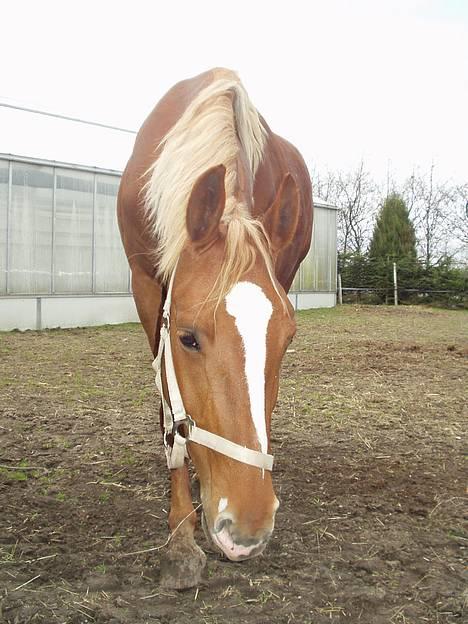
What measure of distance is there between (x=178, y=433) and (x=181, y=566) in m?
0.69

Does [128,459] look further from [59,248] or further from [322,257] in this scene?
[322,257]

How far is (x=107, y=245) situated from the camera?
13148 mm

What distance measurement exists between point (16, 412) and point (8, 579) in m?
2.66

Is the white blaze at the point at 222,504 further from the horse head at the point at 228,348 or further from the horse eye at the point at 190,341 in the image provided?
the horse eye at the point at 190,341

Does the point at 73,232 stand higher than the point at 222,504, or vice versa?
the point at 73,232

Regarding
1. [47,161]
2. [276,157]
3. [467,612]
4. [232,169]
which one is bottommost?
[467,612]

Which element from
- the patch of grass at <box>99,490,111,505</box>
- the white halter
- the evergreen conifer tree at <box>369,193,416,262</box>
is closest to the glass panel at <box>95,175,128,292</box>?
the patch of grass at <box>99,490,111,505</box>

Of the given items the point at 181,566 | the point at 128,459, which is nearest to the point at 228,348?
the point at 181,566

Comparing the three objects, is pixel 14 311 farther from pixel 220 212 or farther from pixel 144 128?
pixel 220 212

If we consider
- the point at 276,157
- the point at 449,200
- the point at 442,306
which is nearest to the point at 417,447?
the point at 276,157

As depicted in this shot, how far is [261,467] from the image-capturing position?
170 cm

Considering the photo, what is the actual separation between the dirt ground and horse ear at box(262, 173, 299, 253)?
1.38m

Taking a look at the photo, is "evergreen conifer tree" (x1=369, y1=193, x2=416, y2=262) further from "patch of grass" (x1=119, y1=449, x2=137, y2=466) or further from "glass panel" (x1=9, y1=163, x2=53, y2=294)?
"patch of grass" (x1=119, y1=449, x2=137, y2=466)

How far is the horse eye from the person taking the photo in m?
1.83
